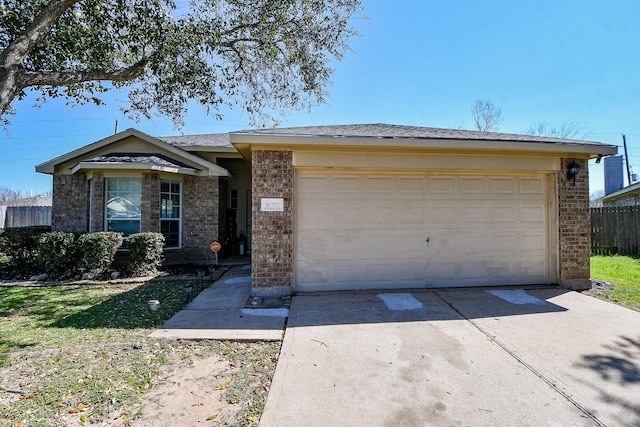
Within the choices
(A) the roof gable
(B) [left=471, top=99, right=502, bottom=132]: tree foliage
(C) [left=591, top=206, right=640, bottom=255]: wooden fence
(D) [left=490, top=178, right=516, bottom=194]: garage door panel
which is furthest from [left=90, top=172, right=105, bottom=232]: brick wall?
(B) [left=471, top=99, right=502, bottom=132]: tree foliage

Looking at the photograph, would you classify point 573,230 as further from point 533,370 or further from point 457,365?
point 457,365

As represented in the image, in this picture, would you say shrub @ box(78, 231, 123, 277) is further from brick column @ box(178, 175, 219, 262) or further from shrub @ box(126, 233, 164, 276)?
brick column @ box(178, 175, 219, 262)

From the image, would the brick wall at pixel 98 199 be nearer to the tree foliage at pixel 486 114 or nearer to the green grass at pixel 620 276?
the green grass at pixel 620 276

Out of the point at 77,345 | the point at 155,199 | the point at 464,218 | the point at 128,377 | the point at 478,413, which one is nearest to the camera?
the point at 478,413

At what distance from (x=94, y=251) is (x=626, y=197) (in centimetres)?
2302

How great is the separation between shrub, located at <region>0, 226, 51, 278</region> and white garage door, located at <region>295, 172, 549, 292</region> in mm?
7347

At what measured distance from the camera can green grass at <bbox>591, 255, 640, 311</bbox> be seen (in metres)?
5.46

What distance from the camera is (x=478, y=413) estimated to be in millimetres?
2367

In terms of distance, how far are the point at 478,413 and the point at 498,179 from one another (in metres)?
5.02

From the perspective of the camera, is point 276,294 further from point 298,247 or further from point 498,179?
point 498,179

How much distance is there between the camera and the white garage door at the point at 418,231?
5793 mm

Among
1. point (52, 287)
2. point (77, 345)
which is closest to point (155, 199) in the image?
point (52, 287)

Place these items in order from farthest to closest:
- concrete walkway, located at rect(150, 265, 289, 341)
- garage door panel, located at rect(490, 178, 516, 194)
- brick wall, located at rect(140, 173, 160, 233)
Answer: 1. brick wall, located at rect(140, 173, 160, 233)
2. garage door panel, located at rect(490, 178, 516, 194)
3. concrete walkway, located at rect(150, 265, 289, 341)

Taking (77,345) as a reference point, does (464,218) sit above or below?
above
